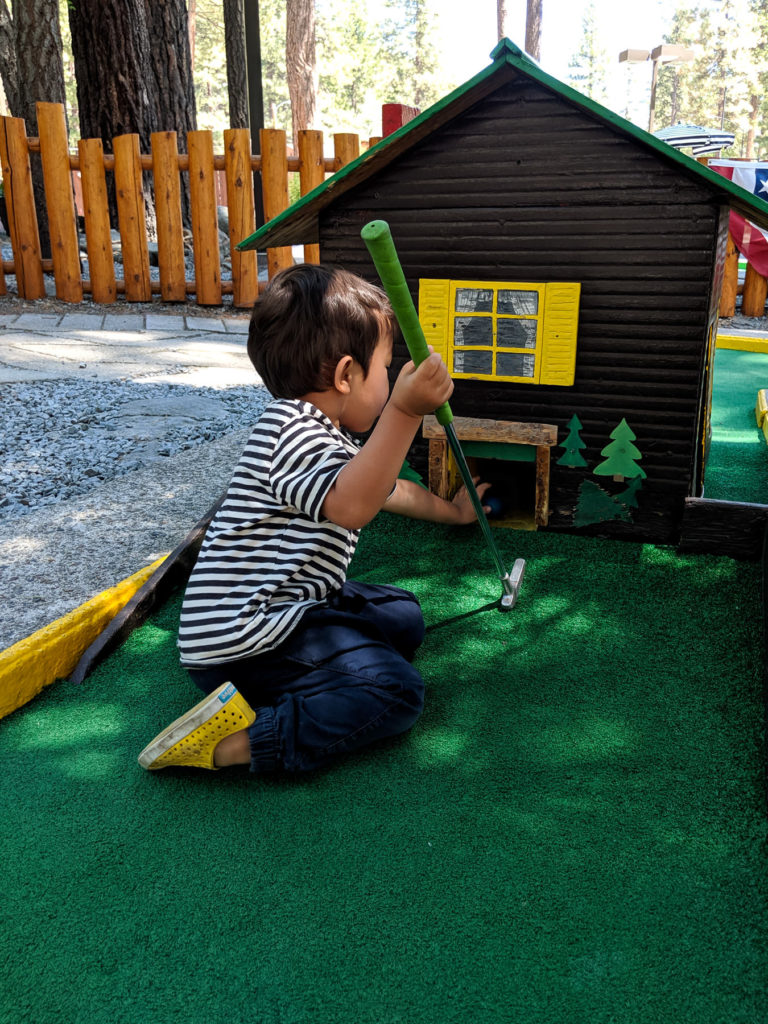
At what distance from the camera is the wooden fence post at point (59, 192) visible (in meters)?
7.86

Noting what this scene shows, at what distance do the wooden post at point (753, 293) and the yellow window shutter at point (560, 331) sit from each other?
6.22 meters

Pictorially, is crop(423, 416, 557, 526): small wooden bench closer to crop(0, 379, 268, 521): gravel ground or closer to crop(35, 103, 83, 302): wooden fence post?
crop(0, 379, 268, 521): gravel ground

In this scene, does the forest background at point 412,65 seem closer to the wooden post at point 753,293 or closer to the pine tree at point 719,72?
the pine tree at point 719,72

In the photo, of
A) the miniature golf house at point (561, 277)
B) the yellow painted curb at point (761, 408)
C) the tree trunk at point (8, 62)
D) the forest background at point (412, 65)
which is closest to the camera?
the miniature golf house at point (561, 277)

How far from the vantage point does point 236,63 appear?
40.0ft

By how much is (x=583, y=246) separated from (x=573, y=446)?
2.27 feet

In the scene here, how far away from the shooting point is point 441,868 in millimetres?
1677

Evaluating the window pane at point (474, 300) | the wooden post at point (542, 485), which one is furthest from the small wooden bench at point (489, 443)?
the window pane at point (474, 300)

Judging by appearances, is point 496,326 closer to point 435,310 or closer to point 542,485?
point 435,310

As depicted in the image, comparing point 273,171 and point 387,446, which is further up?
point 273,171

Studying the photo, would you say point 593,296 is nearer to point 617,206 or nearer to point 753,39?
point 617,206

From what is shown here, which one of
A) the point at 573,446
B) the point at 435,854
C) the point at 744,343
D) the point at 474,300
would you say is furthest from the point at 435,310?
the point at 744,343

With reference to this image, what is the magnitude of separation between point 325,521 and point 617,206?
155 centimetres

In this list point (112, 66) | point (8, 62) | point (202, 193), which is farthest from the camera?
point (8, 62)
